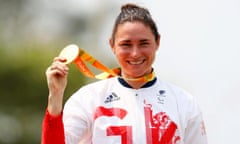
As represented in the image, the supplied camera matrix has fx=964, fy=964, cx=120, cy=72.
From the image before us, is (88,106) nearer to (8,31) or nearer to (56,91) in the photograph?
(56,91)

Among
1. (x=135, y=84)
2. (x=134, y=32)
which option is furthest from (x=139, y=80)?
(x=134, y=32)

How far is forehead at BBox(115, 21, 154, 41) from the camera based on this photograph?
475 cm

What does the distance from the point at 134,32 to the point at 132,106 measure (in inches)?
14.6

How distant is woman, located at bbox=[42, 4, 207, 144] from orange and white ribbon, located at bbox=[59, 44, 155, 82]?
26 mm

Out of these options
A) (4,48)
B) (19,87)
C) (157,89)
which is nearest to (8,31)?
(4,48)

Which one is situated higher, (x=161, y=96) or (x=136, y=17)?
(x=136, y=17)

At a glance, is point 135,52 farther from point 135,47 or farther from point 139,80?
point 139,80

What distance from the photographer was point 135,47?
15.5 feet

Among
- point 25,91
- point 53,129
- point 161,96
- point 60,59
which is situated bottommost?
point 53,129

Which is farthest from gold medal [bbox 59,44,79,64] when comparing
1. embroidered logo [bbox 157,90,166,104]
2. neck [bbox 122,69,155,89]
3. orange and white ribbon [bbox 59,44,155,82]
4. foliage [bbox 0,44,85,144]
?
foliage [bbox 0,44,85,144]

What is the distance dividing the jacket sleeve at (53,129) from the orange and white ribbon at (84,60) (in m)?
0.29

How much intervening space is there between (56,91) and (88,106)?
286 mm

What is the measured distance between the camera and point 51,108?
4547 mm

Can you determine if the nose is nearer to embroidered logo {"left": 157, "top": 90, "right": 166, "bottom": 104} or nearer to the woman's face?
the woman's face
